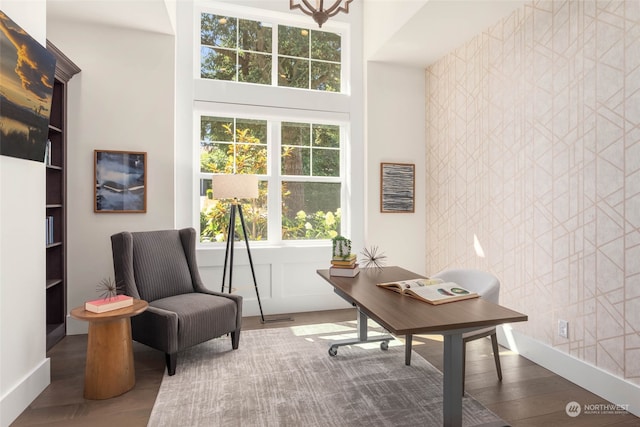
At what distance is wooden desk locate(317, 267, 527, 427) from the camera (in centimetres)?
150

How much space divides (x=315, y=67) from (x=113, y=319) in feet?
11.1

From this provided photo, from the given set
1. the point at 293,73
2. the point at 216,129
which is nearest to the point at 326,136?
the point at 293,73

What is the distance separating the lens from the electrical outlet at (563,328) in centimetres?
257

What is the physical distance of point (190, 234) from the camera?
3.28m

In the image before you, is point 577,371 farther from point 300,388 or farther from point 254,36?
point 254,36

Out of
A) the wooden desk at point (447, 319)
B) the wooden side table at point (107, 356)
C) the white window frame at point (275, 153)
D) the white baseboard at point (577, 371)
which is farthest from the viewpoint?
the white window frame at point (275, 153)

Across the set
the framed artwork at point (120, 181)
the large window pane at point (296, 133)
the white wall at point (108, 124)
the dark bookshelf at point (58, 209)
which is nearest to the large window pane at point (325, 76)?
the large window pane at point (296, 133)

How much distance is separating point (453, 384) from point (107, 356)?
2.08m

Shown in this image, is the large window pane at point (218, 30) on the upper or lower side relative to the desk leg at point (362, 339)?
upper

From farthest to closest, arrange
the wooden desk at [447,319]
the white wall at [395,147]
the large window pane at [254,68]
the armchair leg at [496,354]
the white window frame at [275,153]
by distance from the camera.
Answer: the white wall at [395,147]
the large window pane at [254,68]
the white window frame at [275,153]
the armchair leg at [496,354]
the wooden desk at [447,319]

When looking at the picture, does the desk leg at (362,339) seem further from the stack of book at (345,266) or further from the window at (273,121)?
the window at (273,121)

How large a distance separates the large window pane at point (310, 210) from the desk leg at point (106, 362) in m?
2.13

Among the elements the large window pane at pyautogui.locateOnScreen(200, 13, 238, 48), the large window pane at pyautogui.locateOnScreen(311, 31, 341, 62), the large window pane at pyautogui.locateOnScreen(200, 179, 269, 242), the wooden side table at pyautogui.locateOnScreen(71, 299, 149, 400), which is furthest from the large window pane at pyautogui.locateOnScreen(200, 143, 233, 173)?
the wooden side table at pyautogui.locateOnScreen(71, 299, 149, 400)

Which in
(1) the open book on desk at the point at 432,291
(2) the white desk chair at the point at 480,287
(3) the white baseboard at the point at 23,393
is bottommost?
(3) the white baseboard at the point at 23,393
